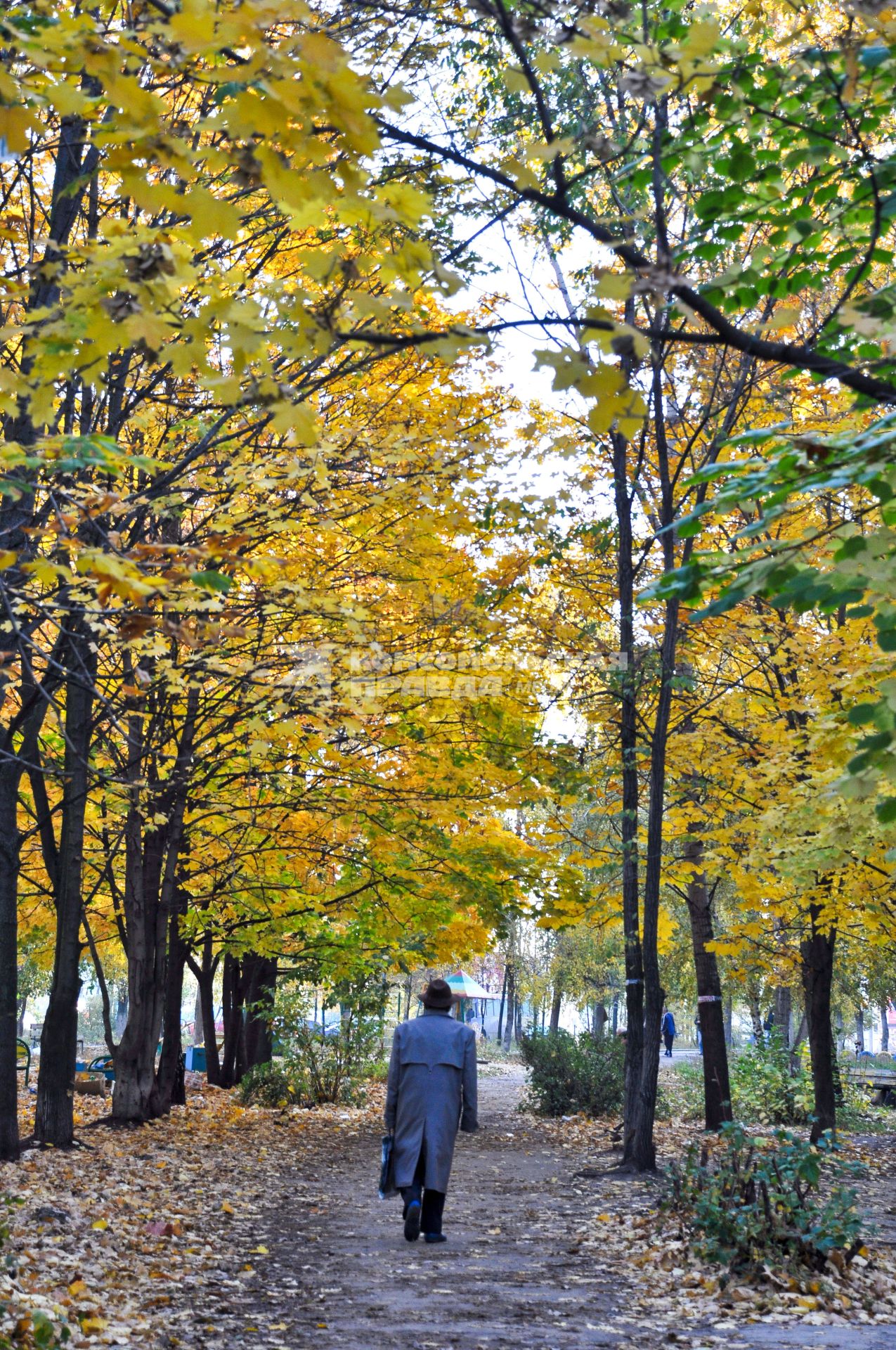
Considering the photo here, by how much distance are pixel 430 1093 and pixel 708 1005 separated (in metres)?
7.88

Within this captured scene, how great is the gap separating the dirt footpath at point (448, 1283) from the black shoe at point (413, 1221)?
0.18ft

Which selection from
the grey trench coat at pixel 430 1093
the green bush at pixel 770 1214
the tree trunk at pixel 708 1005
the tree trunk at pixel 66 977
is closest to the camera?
the green bush at pixel 770 1214

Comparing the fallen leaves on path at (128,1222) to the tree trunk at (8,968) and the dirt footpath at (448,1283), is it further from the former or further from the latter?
the tree trunk at (8,968)

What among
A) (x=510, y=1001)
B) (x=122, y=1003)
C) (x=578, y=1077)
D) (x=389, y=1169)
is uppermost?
(x=389, y=1169)

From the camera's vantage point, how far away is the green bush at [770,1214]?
5.67 m

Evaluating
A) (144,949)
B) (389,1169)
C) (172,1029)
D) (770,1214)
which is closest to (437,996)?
(389,1169)

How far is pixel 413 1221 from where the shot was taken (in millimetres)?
6898

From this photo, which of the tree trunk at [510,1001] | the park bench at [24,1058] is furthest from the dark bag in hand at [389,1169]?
the tree trunk at [510,1001]

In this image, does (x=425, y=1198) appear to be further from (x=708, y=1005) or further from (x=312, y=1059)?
(x=312, y=1059)

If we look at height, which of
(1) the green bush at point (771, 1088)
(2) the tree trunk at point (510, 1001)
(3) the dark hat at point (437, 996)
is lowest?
(2) the tree trunk at point (510, 1001)

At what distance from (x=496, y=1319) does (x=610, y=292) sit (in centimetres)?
445

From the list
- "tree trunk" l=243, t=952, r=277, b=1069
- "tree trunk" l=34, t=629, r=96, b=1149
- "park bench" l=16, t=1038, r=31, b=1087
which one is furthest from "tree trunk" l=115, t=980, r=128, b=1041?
"tree trunk" l=34, t=629, r=96, b=1149

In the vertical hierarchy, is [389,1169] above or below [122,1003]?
above

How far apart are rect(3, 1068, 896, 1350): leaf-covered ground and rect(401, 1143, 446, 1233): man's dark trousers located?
0.49ft
